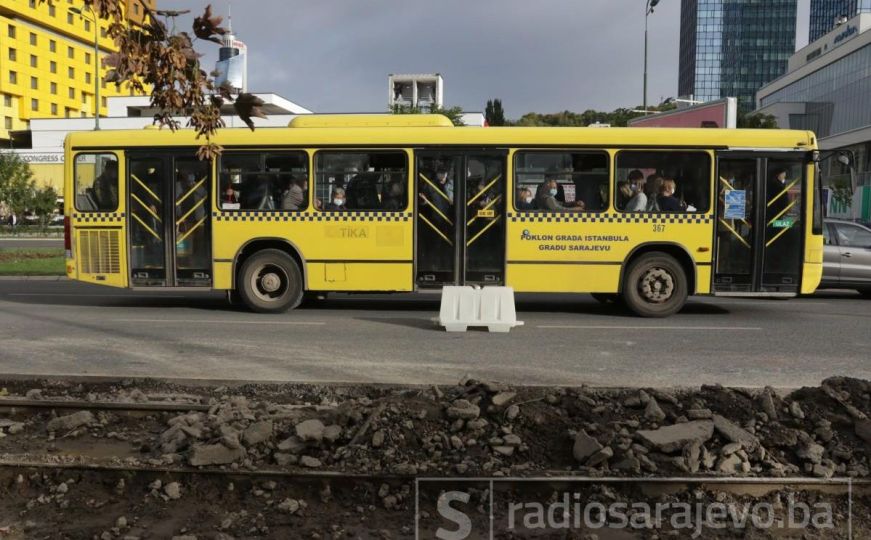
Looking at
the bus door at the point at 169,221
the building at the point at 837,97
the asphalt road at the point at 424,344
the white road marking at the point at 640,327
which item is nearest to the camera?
the asphalt road at the point at 424,344

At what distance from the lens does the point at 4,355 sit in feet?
28.7

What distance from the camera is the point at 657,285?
1196 centimetres

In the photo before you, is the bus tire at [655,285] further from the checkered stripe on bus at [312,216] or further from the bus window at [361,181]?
the bus window at [361,181]

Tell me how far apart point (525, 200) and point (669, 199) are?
2.26m

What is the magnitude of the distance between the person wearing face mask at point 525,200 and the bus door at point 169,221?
5.09 meters

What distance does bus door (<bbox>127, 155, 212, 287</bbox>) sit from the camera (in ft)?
40.7

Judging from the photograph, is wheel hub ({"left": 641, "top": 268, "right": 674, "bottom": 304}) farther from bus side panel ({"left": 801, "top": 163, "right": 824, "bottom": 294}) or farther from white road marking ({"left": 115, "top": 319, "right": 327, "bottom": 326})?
white road marking ({"left": 115, "top": 319, "right": 327, "bottom": 326})

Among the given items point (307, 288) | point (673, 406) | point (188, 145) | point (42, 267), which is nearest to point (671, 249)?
point (307, 288)

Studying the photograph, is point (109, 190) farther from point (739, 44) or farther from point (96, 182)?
point (739, 44)

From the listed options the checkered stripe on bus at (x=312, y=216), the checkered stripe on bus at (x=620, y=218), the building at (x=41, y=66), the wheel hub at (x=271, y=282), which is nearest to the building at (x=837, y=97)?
the checkered stripe on bus at (x=620, y=218)

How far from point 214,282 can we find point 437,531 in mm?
9125

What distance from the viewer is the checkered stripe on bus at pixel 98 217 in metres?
12.5

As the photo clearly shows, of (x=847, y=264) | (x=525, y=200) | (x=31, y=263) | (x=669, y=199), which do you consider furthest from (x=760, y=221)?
(x=31, y=263)

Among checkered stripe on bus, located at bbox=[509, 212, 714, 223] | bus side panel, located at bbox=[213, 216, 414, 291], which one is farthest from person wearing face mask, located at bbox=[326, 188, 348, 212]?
checkered stripe on bus, located at bbox=[509, 212, 714, 223]
